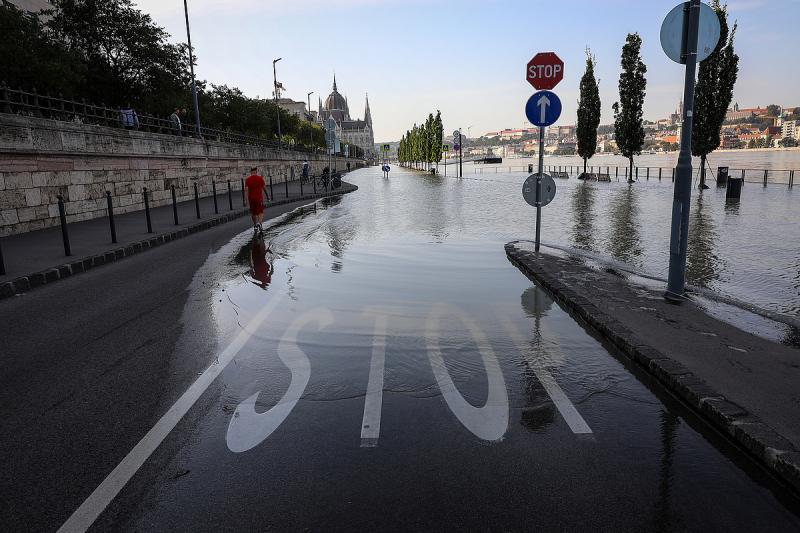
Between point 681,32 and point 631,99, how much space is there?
3958cm

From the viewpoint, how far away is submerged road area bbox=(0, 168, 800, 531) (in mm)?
2930

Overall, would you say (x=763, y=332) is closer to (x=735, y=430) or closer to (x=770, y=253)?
(x=735, y=430)

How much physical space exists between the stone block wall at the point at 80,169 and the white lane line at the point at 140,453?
12.0 meters

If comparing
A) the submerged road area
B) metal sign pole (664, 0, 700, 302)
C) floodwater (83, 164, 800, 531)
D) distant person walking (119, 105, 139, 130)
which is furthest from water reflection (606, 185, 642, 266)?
distant person walking (119, 105, 139, 130)

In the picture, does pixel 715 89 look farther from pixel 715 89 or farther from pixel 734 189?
pixel 734 189

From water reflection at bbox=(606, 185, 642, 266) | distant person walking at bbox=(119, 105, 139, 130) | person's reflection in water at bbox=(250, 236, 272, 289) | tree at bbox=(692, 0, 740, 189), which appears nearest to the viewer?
person's reflection in water at bbox=(250, 236, 272, 289)

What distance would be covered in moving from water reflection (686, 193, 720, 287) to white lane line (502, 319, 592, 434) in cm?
442

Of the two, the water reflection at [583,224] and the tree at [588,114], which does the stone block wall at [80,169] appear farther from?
the tree at [588,114]

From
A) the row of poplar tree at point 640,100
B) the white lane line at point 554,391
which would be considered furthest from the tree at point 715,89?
the white lane line at point 554,391

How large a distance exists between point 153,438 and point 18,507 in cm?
84

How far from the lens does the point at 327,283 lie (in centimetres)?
850

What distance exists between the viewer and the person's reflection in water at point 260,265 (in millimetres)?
8825

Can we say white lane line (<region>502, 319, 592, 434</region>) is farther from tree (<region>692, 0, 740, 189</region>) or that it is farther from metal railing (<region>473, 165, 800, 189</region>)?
tree (<region>692, 0, 740, 189</region>)

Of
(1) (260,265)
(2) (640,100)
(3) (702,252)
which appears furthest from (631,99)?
(1) (260,265)
